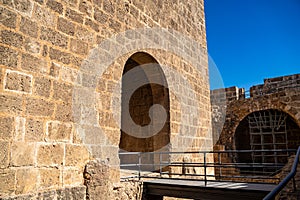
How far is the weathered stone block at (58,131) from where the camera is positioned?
2664mm

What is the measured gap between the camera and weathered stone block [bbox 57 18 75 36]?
115 inches

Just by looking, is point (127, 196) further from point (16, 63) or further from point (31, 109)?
point (16, 63)

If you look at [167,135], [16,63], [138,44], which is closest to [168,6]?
[138,44]

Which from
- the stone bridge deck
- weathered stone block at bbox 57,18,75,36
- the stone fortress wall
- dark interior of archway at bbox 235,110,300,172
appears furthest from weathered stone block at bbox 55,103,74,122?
dark interior of archway at bbox 235,110,300,172

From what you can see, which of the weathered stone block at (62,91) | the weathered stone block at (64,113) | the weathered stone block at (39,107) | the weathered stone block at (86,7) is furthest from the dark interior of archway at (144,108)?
the weathered stone block at (39,107)

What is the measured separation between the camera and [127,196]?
3619mm

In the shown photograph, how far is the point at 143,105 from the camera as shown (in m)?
5.59

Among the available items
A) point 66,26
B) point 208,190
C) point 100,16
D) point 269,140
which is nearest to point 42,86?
point 66,26

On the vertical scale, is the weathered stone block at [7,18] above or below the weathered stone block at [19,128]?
above

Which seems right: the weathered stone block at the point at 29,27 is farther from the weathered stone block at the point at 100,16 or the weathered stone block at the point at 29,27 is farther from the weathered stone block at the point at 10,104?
the weathered stone block at the point at 100,16

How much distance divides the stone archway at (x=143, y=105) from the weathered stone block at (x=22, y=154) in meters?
2.62

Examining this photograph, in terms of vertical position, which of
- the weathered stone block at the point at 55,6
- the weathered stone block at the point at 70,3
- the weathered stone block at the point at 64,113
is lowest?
the weathered stone block at the point at 64,113

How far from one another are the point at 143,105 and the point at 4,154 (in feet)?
11.7

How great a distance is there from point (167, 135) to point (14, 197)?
3055mm
